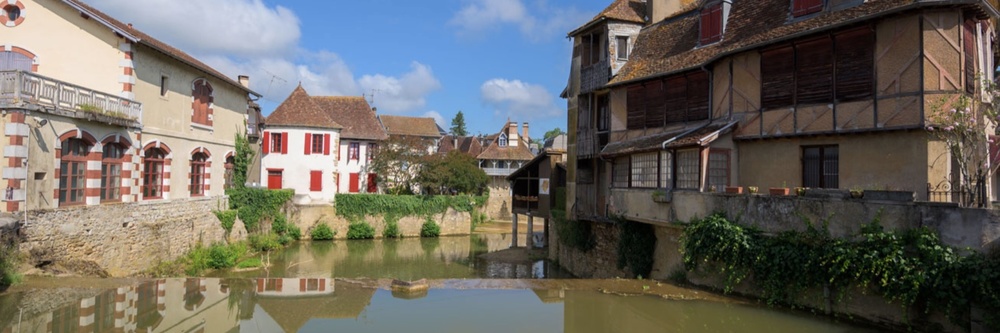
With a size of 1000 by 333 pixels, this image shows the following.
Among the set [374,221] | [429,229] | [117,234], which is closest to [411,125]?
[429,229]

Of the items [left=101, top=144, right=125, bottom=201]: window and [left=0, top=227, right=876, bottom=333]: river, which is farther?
[left=101, top=144, right=125, bottom=201]: window

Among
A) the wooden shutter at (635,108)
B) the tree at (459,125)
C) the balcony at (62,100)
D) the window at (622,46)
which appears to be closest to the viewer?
the balcony at (62,100)

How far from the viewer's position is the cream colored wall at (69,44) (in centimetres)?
1689

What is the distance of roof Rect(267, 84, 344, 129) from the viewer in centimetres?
3703

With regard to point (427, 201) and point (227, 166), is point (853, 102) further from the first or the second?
point (427, 201)

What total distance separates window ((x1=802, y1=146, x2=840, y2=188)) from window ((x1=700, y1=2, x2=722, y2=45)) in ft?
15.5

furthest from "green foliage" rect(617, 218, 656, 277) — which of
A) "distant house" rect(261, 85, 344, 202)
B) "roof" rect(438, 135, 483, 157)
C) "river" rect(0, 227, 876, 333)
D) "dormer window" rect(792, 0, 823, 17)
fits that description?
"roof" rect(438, 135, 483, 157)

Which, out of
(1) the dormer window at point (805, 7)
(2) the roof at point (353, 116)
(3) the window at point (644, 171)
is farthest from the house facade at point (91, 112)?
(1) the dormer window at point (805, 7)

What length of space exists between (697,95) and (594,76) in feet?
17.1

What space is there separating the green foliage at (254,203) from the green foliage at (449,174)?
10.3 m

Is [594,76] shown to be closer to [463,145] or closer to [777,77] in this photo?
[777,77]

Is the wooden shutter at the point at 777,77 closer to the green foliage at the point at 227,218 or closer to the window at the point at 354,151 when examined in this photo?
the green foliage at the point at 227,218

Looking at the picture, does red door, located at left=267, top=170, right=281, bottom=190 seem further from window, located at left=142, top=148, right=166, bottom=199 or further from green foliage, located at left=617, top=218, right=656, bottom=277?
green foliage, located at left=617, top=218, right=656, bottom=277

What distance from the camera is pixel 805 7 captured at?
14.1 m
